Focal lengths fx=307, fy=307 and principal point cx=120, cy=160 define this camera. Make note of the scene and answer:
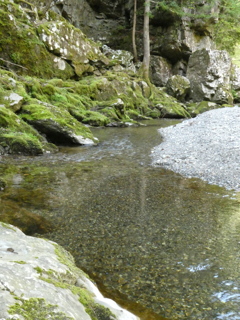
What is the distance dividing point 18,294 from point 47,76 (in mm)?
19261

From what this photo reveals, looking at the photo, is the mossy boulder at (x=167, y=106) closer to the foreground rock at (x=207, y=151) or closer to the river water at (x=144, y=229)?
the foreground rock at (x=207, y=151)

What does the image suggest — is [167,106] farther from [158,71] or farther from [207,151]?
[207,151]

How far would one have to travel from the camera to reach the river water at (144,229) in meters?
3.17

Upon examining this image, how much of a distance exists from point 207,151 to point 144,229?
18.3 feet

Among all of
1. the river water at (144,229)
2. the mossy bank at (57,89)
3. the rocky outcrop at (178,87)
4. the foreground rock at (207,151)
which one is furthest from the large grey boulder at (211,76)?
the river water at (144,229)

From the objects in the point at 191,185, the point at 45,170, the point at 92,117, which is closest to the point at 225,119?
the point at 92,117

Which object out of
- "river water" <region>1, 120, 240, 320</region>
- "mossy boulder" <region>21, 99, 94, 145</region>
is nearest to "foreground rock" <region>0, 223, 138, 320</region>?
"river water" <region>1, 120, 240, 320</region>

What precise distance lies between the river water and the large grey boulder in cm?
2258

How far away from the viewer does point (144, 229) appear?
4.75 meters

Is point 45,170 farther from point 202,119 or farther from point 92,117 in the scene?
point 202,119

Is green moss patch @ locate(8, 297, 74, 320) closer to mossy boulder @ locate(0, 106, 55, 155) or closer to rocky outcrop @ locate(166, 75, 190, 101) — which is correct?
mossy boulder @ locate(0, 106, 55, 155)

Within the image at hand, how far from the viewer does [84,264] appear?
380 cm

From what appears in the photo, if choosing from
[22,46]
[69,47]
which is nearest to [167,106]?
[69,47]

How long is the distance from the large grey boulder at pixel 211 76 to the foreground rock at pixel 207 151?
15.4 meters
